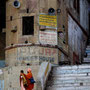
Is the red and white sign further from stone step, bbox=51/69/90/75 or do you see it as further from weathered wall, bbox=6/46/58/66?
stone step, bbox=51/69/90/75

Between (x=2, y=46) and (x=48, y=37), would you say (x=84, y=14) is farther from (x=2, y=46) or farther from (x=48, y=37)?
(x=48, y=37)

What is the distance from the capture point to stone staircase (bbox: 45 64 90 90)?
2400 centimetres

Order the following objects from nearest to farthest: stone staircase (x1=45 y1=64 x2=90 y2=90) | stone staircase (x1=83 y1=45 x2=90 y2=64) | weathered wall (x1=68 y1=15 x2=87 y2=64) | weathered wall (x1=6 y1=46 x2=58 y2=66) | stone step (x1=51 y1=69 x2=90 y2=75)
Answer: stone staircase (x1=45 y1=64 x2=90 y2=90)
stone step (x1=51 y1=69 x2=90 y2=75)
weathered wall (x1=6 y1=46 x2=58 y2=66)
weathered wall (x1=68 y1=15 x2=87 y2=64)
stone staircase (x1=83 y1=45 x2=90 y2=64)

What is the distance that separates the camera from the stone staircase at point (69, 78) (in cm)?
2400

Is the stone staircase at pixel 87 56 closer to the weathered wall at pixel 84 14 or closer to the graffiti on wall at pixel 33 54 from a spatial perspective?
the weathered wall at pixel 84 14

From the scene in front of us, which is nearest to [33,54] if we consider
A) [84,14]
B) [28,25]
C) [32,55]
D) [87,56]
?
[32,55]

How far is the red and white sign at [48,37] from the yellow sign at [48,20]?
50cm

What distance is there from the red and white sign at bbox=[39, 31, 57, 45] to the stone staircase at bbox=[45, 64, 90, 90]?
3.24 metres

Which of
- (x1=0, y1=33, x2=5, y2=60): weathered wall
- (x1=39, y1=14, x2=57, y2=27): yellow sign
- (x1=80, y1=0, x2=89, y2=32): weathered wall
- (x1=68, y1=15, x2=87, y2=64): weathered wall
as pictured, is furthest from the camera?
(x1=80, y1=0, x2=89, y2=32): weathered wall

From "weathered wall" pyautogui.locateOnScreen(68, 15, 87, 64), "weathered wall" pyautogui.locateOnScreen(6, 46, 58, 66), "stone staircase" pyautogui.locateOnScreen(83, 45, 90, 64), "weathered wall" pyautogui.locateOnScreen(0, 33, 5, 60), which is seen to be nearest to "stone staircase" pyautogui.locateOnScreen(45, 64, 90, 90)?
"weathered wall" pyautogui.locateOnScreen(6, 46, 58, 66)

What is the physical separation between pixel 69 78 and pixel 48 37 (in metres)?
5.43

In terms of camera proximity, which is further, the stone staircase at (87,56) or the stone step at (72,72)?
the stone staircase at (87,56)

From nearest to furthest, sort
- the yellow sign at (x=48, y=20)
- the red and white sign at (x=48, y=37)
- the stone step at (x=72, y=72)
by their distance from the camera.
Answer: the stone step at (x=72, y=72), the red and white sign at (x=48, y=37), the yellow sign at (x=48, y=20)

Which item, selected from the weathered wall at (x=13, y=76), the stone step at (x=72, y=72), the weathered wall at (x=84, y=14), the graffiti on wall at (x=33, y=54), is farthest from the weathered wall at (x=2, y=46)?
the weathered wall at (x=84, y=14)
